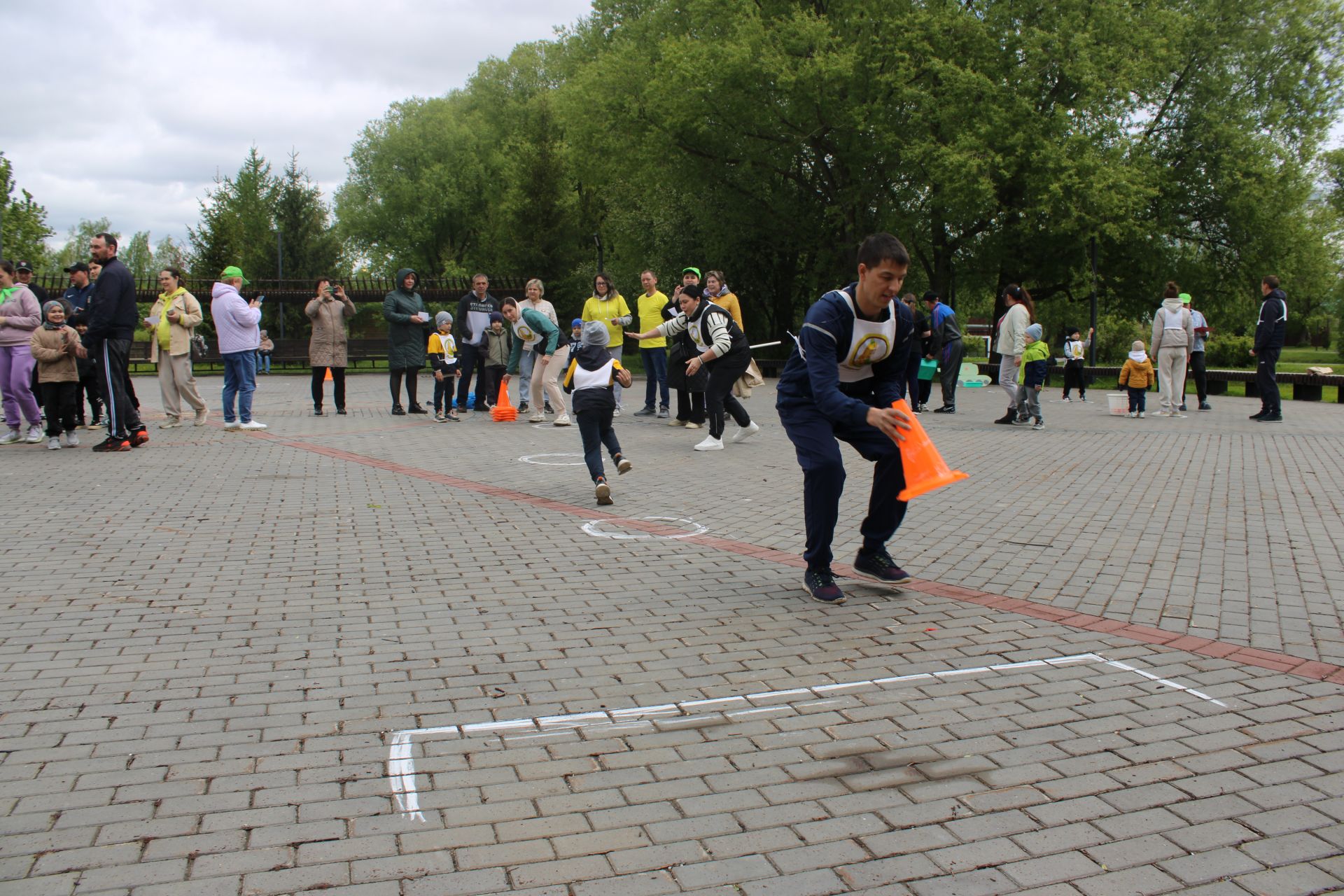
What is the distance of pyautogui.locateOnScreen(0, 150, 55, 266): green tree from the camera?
33.3 m

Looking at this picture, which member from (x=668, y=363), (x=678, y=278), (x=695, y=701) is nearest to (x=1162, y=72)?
(x=678, y=278)

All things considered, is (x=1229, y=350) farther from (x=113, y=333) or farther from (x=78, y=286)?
(x=113, y=333)

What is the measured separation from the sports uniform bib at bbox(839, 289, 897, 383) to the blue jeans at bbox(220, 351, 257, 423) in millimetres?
10902

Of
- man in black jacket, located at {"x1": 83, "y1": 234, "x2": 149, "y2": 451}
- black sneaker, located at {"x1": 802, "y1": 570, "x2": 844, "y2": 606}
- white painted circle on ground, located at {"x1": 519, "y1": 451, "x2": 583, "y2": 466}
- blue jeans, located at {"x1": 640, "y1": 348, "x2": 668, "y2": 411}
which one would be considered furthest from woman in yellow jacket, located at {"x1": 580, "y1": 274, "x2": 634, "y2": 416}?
black sneaker, located at {"x1": 802, "y1": 570, "x2": 844, "y2": 606}

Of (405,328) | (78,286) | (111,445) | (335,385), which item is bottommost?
(111,445)

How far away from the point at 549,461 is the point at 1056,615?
6.88 m

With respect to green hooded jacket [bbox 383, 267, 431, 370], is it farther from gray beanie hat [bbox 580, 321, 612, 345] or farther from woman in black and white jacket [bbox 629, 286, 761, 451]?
gray beanie hat [bbox 580, 321, 612, 345]

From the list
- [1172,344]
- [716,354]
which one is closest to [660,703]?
[716,354]

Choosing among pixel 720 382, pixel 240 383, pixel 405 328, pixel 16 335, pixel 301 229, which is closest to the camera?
pixel 16 335

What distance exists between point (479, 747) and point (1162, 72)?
30.0 m

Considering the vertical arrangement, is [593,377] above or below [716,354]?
below

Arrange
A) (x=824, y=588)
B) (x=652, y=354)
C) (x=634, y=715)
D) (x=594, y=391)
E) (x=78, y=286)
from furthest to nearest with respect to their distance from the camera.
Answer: (x=652, y=354), (x=78, y=286), (x=594, y=391), (x=824, y=588), (x=634, y=715)

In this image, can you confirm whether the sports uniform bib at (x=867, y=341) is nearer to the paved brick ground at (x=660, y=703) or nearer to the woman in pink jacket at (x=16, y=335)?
the paved brick ground at (x=660, y=703)

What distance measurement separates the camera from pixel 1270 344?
50.0ft
